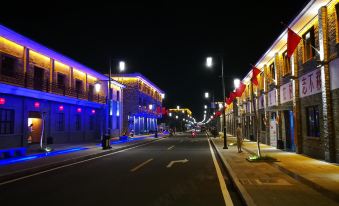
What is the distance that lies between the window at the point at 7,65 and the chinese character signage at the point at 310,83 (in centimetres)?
1924

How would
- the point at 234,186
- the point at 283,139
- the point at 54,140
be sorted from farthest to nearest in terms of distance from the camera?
the point at 54,140 → the point at 283,139 → the point at 234,186

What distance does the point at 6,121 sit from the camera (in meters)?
22.7

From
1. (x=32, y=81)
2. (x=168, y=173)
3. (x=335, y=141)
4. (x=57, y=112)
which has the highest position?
(x=32, y=81)

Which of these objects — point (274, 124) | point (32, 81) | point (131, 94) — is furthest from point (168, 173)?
point (131, 94)

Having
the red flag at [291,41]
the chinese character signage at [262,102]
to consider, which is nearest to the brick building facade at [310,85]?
the red flag at [291,41]

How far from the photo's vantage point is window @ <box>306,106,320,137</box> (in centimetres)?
1582

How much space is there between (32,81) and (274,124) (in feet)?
62.9

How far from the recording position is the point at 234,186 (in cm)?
979

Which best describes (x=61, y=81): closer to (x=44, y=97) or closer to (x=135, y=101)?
(x=44, y=97)

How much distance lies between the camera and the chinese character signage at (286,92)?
19.6 metres

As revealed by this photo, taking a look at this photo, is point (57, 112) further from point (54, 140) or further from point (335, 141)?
point (335, 141)

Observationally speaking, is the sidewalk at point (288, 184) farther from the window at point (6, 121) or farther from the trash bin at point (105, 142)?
the window at point (6, 121)

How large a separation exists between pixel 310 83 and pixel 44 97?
19816 millimetres

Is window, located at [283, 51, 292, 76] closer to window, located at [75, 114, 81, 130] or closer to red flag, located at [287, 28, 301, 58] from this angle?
red flag, located at [287, 28, 301, 58]
